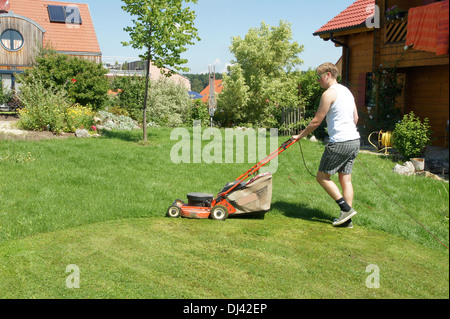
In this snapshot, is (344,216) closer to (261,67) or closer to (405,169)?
(405,169)

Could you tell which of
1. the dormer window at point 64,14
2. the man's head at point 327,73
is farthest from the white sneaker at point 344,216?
the dormer window at point 64,14

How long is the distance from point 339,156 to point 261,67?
16.3 m

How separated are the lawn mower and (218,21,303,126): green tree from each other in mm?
13871

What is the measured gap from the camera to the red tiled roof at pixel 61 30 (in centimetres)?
3012

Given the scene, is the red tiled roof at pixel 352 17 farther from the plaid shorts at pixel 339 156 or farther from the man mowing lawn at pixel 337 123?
the plaid shorts at pixel 339 156

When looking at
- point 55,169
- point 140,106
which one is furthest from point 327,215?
point 140,106

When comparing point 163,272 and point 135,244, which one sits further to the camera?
point 135,244

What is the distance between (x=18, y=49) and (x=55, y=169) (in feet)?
76.7

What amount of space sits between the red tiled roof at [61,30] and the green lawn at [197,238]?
22.8 m

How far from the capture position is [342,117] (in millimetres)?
5621

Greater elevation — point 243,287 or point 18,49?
point 18,49
